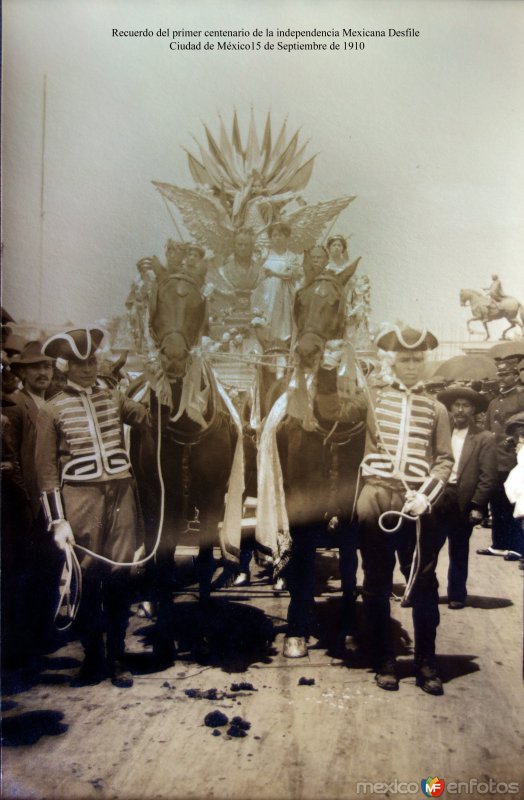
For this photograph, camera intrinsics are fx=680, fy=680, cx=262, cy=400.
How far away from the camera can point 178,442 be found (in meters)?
4.39

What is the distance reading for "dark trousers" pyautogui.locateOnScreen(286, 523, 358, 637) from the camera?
4.32 meters

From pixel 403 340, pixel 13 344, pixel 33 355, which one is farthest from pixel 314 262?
pixel 13 344

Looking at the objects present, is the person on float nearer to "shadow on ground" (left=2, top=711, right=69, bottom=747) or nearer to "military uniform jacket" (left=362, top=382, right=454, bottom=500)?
"military uniform jacket" (left=362, top=382, right=454, bottom=500)

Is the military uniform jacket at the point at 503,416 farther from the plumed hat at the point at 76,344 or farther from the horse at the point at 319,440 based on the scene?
the plumed hat at the point at 76,344

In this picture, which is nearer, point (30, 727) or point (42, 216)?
point (30, 727)

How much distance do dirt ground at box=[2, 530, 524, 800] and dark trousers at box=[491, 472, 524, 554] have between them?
98 mm

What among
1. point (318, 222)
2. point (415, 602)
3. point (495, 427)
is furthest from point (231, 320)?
point (415, 602)

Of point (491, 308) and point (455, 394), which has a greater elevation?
point (491, 308)

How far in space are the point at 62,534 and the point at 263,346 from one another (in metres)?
1.74

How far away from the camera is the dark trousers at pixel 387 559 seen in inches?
168

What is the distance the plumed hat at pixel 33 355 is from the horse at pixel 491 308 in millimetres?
2712

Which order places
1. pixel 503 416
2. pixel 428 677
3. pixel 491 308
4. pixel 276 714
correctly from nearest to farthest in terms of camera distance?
1. pixel 276 714
2. pixel 428 677
3. pixel 491 308
4. pixel 503 416

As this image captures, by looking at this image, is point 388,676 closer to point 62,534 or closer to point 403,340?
point 403,340

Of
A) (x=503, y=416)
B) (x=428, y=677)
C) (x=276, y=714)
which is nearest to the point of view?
(x=276, y=714)
